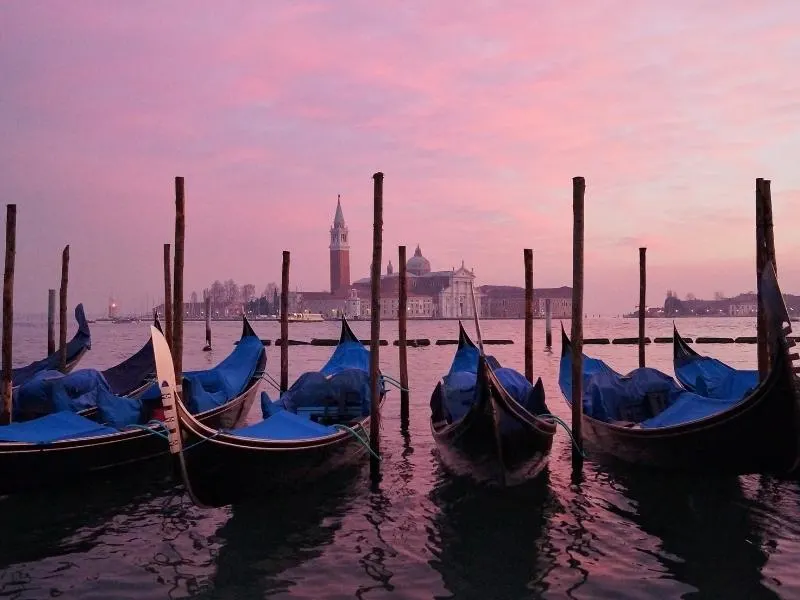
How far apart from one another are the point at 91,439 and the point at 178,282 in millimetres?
2233

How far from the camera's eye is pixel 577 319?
7.27m

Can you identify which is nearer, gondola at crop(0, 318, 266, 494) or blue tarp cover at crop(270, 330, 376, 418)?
gondola at crop(0, 318, 266, 494)

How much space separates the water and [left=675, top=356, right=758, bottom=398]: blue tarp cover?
4.17 feet

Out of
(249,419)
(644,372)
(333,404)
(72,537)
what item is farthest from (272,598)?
(249,419)

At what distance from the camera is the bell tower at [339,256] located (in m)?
124

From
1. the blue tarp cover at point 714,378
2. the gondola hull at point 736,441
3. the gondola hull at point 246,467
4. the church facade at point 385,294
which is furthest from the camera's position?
the church facade at point 385,294

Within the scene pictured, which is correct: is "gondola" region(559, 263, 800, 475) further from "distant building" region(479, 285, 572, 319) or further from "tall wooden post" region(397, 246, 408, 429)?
"distant building" region(479, 285, 572, 319)

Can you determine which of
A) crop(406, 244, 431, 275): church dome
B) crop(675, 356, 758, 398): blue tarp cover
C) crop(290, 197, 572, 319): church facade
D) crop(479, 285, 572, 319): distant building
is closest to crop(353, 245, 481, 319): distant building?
crop(290, 197, 572, 319): church facade

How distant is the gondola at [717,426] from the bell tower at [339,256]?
11455 cm

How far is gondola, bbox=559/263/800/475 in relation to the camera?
5584mm

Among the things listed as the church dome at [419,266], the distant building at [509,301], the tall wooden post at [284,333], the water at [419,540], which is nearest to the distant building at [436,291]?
the church dome at [419,266]

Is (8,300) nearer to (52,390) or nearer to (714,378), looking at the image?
(52,390)

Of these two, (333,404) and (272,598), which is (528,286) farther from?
(272,598)

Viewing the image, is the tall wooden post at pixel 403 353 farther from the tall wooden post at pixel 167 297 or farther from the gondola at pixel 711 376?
the gondola at pixel 711 376
